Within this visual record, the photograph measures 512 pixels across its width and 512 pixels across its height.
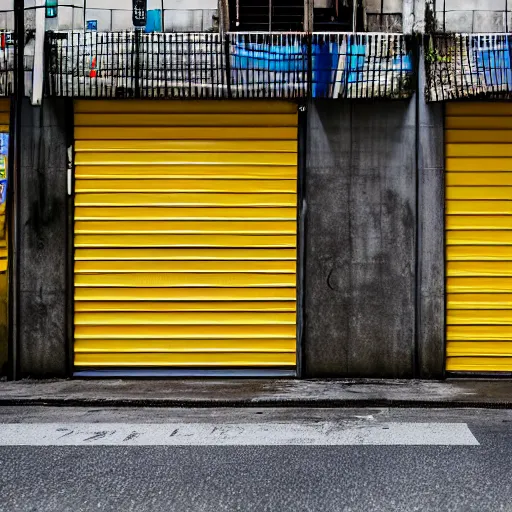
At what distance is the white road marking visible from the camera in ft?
22.3

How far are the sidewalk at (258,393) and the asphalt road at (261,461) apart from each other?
226 millimetres

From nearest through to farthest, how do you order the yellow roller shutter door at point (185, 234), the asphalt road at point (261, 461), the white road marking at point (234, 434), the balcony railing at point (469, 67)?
1. the asphalt road at point (261, 461)
2. the white road marking at point (234, 434)
3. the balcony railing at point (469, 67)
4. the yellow roller shutter door at point (185, 234)

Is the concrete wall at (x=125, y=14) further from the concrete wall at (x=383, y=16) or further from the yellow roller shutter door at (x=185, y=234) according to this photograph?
the concrete wall at (x=383, y=16)

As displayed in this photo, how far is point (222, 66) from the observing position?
32.0 feet

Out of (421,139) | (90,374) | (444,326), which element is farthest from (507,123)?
(90,374)

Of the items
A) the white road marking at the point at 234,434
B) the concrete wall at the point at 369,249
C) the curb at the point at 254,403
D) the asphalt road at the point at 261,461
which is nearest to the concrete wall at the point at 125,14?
the concrete wall at the point at 369,249

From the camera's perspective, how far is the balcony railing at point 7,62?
988cm

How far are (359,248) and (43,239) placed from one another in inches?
160

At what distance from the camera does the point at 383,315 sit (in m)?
10.1

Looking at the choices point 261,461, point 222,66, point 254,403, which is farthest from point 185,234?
point 261,461

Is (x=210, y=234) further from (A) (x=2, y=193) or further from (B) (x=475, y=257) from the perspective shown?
(B) (x=475, y=257)

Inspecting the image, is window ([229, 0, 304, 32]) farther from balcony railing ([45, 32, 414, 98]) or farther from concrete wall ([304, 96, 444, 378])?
concrete wall ([304, 96, 444, 378])

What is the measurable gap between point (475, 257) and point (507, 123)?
5.77 ft

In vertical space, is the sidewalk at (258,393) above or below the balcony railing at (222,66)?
below
